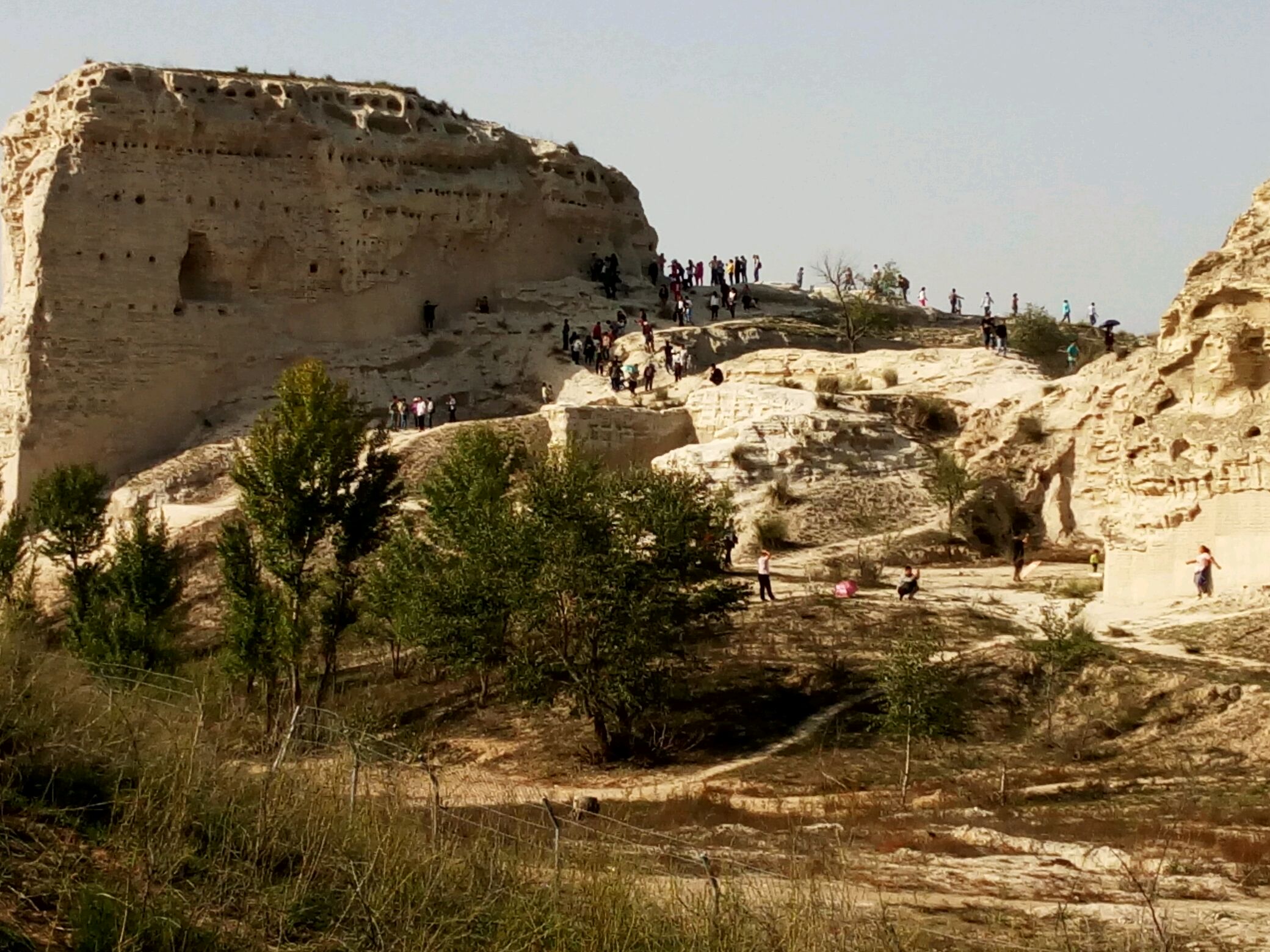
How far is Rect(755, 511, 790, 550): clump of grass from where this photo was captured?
30312 millimetres

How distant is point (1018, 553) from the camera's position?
28109 mm

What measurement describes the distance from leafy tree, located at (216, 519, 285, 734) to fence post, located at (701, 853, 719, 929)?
48.2 feet

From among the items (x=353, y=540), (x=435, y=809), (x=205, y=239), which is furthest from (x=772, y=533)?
(x=435, y=809)

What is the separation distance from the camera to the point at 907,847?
15.2 m

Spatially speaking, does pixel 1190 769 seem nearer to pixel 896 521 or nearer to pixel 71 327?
pixel 896 521

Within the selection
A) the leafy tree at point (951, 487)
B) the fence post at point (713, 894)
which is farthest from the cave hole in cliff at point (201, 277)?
the fence post at point (713, 894)

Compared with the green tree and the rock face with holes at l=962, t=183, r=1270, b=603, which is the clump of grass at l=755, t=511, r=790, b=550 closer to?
the green tree

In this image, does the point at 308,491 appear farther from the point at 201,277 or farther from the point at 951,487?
the point at 201,277

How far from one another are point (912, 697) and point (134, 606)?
40.9 ft

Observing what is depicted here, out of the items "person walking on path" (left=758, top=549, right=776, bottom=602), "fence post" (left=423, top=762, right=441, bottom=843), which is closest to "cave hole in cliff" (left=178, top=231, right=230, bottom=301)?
"person walking on path" (left=758, top=549, right=776, bottom=602)

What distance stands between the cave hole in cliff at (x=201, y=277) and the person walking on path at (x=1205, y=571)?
21.2 metres

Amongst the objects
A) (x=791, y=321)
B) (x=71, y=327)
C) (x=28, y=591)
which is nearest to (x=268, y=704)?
(x=28, y=591)

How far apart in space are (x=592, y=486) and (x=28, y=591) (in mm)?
11488

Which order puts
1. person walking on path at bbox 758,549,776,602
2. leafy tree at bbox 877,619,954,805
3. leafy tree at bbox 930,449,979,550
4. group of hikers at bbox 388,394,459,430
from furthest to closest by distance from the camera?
group of hikers at bbox 388,394,459,430
leafy tree at bbox 930,449,979,550
person walking on path at bbox 758,549,776,602
leafy tree at bbox 877,619,954,805
